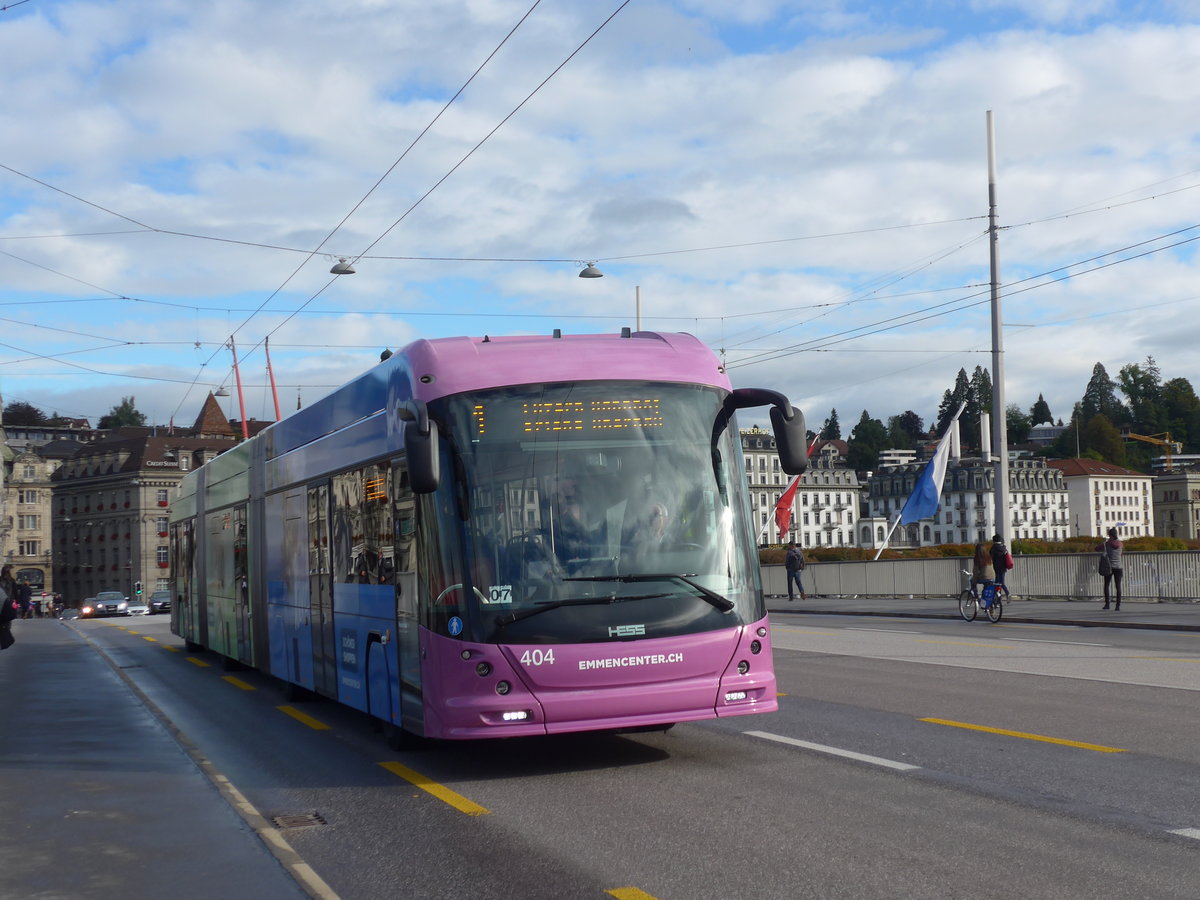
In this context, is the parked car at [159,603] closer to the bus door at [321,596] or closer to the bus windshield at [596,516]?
the bus door at [321,596]

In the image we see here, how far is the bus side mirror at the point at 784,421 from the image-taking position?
988cm

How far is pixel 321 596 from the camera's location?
13445 mm

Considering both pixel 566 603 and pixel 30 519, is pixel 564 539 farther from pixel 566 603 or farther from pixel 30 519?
pixel 30 519

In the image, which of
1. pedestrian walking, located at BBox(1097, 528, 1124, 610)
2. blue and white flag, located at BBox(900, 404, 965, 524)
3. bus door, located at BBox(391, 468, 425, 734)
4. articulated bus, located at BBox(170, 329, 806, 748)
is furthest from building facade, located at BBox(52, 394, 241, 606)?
articulated bus, located at BBox(170, 329, 806, 748)

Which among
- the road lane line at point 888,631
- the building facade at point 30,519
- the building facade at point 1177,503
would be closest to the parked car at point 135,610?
the road lane line at point 888,631

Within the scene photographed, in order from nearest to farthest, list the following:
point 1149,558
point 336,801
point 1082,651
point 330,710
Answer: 1. point 336,801
2. point 330,710
3. point 1082,651
4. point 1149,558

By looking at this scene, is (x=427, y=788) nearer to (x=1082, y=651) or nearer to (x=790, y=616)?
(x=1082, y=651)

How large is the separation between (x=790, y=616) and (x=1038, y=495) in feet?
519

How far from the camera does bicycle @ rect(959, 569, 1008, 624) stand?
93.7 ft

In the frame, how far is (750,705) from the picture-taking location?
10.0 meters

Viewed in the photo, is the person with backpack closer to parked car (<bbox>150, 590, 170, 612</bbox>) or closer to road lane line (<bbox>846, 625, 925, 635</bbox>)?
road lane line (<bbox>846, 625, 925, 635</bbox>)

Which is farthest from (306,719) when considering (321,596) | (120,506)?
(120,506)

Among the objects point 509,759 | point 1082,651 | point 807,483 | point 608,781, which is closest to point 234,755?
point 509,759

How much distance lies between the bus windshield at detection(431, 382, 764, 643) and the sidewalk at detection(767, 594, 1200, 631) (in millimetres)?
17200
